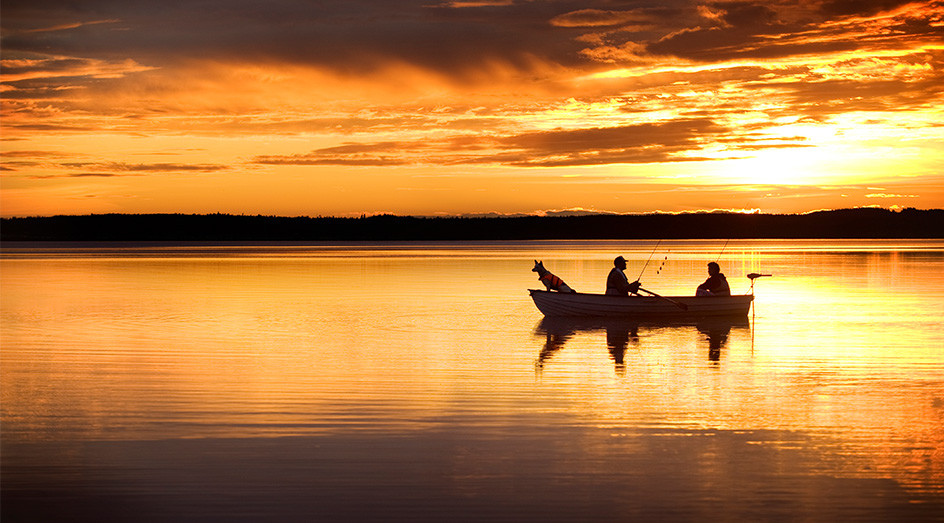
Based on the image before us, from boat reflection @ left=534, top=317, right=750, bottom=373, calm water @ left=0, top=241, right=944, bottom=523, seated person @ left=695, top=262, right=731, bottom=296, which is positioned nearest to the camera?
calm water @ left=0, top=241, right=944, bottom=523

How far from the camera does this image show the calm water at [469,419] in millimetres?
8922

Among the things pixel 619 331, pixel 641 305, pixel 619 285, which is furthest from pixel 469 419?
pixel 641 305

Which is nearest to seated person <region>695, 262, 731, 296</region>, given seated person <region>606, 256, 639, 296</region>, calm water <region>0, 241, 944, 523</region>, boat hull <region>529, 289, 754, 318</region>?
boat hull <region>529, 289, 754, 318</region>

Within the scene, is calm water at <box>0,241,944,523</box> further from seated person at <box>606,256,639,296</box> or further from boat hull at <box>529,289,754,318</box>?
seated person at <box>606,256,639,296</box>

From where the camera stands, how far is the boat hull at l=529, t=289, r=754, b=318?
2598 centimetres

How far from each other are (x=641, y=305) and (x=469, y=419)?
14408 millimetres

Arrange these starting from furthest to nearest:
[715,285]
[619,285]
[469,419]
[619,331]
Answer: [715,285], [619,285], [619,331], [469,419]

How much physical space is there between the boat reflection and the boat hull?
0.22m

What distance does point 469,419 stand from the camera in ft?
40.6

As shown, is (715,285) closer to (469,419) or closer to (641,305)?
(641,305)

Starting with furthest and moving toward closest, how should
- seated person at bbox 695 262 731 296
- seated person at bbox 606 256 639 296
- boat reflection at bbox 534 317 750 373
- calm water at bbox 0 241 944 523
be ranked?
1. seated person at bbox 695 262 731 296
2. seated person at bbox 606 256 639 296
3. boat reflection at bbox 534 317 750 373
4. calm water at bbox 0 241 944 523

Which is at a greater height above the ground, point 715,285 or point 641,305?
point 715,285

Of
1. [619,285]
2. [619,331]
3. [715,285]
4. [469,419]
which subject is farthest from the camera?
[715,285]

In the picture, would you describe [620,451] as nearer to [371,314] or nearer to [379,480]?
[379,480]
